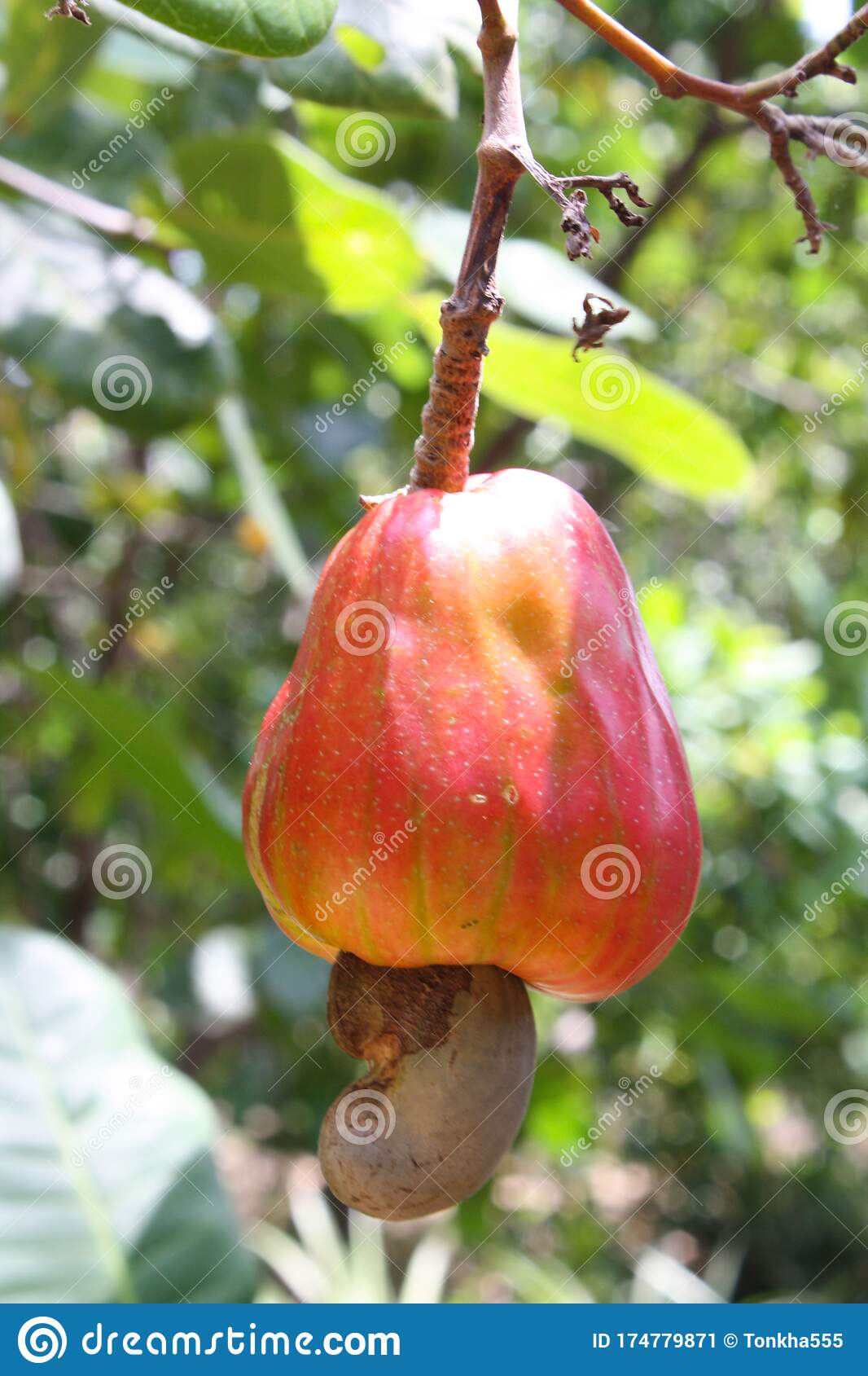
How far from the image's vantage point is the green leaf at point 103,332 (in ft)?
3.67

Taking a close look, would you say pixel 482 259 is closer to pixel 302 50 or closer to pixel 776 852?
pixel 302 50

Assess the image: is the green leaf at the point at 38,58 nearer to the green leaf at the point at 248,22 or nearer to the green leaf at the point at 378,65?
the green leaf at the point at 378,65

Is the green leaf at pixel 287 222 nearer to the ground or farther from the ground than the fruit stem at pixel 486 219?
nearer to the ground

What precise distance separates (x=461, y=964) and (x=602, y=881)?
0.07 m

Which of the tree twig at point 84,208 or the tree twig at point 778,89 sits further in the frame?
the tree twig at point 84,208

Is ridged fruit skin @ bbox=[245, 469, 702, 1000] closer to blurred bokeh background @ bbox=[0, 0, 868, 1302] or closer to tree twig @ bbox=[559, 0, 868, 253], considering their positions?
tree twig @ bbox=[559, 0, 868, 253]

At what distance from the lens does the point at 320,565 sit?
1928mm

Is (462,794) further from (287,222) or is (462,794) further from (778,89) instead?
(287,222)

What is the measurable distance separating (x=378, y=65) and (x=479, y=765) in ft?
1.58

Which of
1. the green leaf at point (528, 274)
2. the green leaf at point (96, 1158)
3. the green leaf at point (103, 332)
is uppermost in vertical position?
the green leaf at point (528, 274)

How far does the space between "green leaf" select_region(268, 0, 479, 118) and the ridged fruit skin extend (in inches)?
12.9

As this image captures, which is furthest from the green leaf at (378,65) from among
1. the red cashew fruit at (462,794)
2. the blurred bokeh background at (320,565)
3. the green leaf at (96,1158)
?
the green leaf at (96,1158)

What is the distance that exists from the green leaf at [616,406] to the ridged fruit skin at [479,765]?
0.48 meters

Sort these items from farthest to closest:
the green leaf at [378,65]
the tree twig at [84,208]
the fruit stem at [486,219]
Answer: the tree twig at [84,208] < the green leaf at [378,65] < the fruit stem at [486,219]
